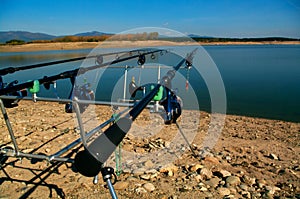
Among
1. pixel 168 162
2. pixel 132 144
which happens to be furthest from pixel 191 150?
pixel 132 144

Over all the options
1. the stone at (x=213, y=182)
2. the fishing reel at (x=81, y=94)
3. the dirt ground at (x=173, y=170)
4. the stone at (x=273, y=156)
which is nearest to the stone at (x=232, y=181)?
the dirt ground at (x=173, y=170)

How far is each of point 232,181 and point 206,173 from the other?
0.38 metres

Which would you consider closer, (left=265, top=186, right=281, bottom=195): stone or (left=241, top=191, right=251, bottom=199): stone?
(left=241, top=191, right=251, bottom=199): stone

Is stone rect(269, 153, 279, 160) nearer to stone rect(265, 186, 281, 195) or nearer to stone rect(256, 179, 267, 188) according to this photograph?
stone rect(256, 179, 267, 188)

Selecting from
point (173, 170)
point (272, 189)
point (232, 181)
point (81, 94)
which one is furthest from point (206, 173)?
point (81, 94)

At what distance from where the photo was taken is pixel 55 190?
3.46 meters

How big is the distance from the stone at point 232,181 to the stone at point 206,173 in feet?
0.84

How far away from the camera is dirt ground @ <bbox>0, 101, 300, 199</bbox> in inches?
135

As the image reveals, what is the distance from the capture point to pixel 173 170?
157 inches

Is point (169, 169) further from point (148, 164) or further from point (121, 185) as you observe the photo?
point (121, 185)

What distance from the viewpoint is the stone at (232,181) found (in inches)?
143

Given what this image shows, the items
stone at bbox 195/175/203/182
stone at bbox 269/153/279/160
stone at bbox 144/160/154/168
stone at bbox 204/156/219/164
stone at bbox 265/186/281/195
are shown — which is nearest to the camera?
stone at bbox 265/186/281/195

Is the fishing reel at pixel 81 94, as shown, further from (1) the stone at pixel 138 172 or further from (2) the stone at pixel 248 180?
(2) the stone at pixel 248 180

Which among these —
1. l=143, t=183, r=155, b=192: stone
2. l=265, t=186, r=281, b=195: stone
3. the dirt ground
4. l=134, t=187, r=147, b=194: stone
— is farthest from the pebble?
l=134, t=187, r=147, b=194: stone
